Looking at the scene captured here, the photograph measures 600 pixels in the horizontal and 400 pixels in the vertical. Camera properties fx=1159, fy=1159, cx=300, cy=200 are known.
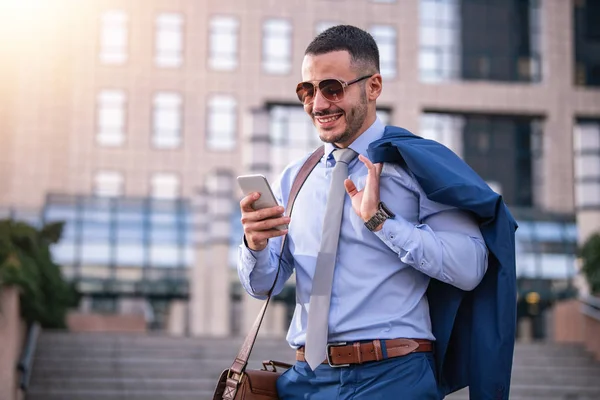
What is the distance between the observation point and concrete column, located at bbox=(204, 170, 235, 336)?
2700cm

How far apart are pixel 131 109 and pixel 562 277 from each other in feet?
65.7

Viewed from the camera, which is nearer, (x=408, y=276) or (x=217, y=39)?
(x=408, y=276)

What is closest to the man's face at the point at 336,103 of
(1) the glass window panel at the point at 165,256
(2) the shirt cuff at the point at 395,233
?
(2) the shirt cuff at the point at 395,233

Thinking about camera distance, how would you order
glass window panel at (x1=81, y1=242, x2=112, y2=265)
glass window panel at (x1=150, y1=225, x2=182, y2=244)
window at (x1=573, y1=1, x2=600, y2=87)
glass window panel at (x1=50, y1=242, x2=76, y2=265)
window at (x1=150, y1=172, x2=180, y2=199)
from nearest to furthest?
1. glass window panel at (x1=50, y1=242, x2=76, y2=265)
2. glass window panel at (x1=81, y1=242, x2=112, y2=265)
3. glass window panel at (x1=150, y1=225, x2=182, y2=244)
4. window at (x1=150, y1=172, x2=180, y2=199)
5. window at (x1=573, y1=1, x2=600, y2=87)

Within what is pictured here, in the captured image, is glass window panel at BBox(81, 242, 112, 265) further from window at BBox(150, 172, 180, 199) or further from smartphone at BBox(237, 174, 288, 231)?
smartphone at BBox(237, 174, 288, 231)

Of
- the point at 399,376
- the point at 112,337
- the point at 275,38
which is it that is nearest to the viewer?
the point at 399,376

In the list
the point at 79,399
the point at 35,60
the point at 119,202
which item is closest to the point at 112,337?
the point at 79,399

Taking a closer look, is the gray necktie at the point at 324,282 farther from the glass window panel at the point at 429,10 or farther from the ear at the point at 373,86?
the glass window panel at the point at 429,10

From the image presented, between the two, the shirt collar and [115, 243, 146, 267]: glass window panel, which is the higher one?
the shirt collar

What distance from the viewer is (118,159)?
51.3 metres

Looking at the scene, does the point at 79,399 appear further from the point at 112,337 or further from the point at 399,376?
the point at 399,376

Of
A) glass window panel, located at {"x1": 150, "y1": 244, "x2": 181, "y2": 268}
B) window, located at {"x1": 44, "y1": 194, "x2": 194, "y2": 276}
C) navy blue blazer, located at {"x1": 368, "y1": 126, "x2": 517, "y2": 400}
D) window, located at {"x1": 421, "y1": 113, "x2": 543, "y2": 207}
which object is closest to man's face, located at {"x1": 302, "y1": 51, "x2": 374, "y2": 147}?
navy blue blazer, located at {"x1": 368, "y1": 126, "x2": 517, "y2": 400}

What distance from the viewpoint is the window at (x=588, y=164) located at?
83.7ft

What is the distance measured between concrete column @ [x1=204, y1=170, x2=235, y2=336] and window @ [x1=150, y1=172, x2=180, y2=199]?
24.4 m
